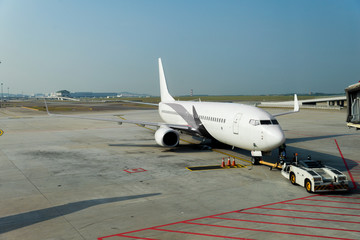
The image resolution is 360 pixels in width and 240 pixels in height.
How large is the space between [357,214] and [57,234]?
39.8ft

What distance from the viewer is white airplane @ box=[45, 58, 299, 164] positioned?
20219 mm

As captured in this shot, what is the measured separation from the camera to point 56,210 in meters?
13.3

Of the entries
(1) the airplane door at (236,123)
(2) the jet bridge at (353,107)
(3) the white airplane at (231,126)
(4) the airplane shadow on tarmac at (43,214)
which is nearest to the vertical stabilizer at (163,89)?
(3) the white airplane at (231,126)

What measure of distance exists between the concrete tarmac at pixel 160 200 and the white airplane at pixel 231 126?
1702mm

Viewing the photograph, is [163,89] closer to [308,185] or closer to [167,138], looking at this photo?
[167,138]

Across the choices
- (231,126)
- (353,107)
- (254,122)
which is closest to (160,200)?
(254,122)

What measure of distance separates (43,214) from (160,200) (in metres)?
5.17

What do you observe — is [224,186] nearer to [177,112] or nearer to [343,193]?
[343,193]

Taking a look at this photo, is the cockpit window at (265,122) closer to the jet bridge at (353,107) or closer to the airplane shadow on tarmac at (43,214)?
the jet bridge at (353,107)

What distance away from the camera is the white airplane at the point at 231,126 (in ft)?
66.3

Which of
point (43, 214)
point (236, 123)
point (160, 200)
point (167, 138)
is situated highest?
point (236, 123)

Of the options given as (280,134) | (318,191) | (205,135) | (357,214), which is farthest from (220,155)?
(357,214)

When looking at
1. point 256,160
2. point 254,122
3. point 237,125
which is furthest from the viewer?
point 237,125

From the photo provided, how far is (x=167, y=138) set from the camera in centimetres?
2758
